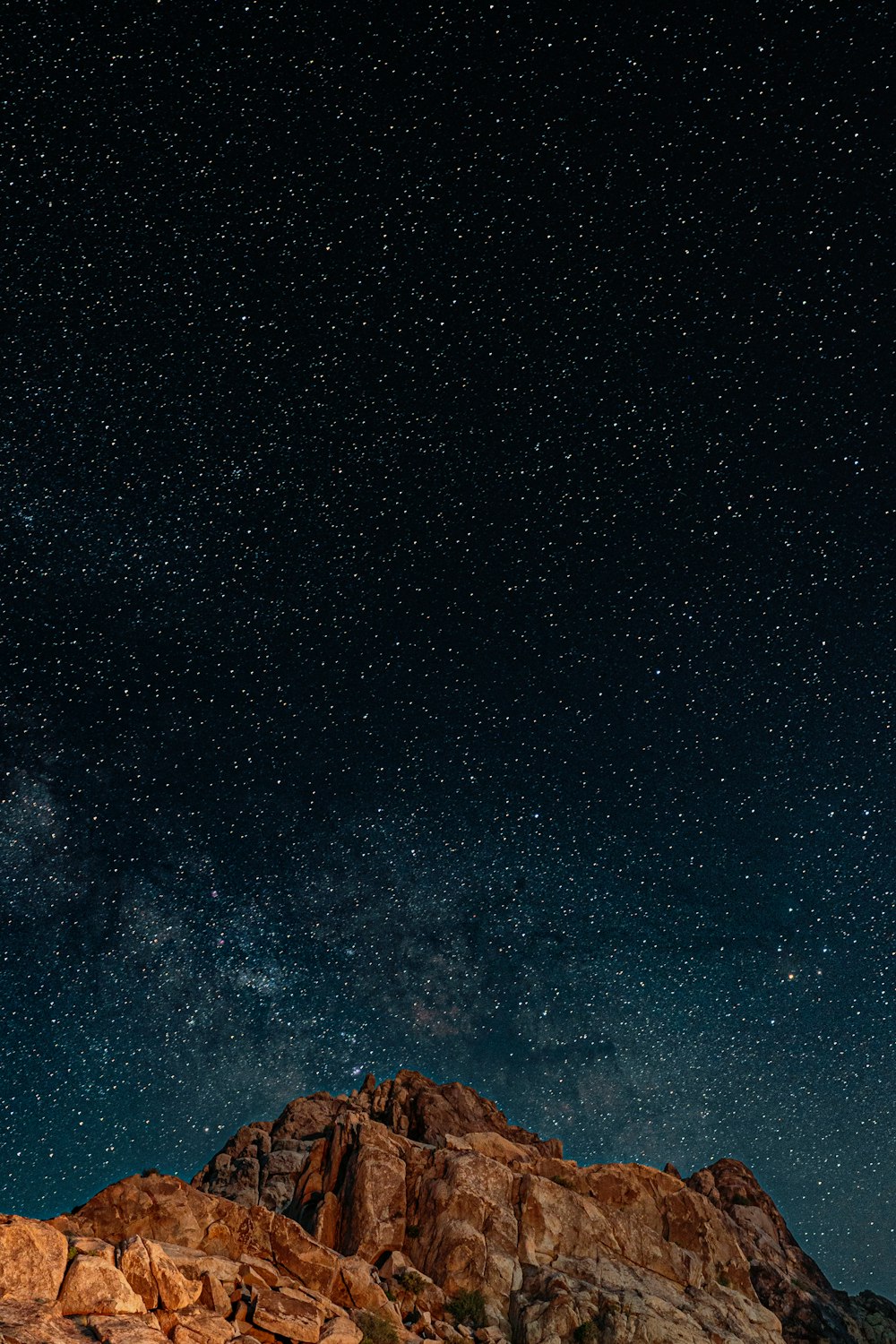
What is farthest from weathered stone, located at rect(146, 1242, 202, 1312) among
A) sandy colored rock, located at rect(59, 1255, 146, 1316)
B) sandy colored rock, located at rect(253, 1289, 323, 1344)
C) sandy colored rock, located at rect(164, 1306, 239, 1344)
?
sandy colored rock, located at rect(253, 1289, 323, 1344)

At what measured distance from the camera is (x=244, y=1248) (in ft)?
114

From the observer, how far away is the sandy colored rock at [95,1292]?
2408 centimetres

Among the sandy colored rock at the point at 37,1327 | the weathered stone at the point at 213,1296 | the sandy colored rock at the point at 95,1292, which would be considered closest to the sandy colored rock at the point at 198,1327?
the weathered stone at the point at 213,1296

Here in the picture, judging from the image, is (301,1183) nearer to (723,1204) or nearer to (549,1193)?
(549,1193)

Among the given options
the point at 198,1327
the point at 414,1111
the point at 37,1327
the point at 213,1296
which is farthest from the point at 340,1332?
the point at 414,1111

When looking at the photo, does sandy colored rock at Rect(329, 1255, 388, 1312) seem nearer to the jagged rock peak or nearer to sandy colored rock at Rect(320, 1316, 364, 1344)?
sandy colored rock at Rect(320, 1316, 364, 1344)

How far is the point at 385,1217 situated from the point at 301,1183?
7709mm

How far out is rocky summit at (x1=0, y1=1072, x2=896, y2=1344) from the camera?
26.1m

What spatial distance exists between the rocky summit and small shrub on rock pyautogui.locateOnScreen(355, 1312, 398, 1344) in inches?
4.2

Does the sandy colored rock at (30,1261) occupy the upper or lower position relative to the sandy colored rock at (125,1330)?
upper

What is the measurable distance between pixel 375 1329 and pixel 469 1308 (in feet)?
40.6

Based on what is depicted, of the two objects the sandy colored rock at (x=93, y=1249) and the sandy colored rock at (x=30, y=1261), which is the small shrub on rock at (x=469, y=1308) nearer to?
the sandy colored rock at (x=93, y=1249)

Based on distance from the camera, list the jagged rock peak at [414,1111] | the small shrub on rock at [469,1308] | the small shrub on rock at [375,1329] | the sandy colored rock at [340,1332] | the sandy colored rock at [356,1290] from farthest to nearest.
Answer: the jagged rock peak at [414,1111] < the small shrub on rock at [469,1308] < the sandy colored rock at [356,1290] < the small shrub on rock at [375,1329] < the sandy colored rock at [340,1332]

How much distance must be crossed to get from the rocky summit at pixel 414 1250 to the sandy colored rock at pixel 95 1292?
0.05 meters
